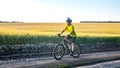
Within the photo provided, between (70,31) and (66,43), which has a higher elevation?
(70,31)

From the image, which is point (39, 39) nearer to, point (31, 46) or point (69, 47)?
point (31, 46)

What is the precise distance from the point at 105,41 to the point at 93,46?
4829mm

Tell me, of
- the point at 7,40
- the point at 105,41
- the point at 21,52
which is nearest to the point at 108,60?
the point at 21,52

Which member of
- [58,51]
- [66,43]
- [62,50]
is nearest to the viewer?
[58,51]

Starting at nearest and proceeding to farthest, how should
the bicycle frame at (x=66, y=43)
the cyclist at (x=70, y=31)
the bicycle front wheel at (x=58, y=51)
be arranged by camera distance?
the bicycle front wheel at (x=58, y=51) < the cyclist at (x=70, y=31) < the bicycle frame at (x=66, y=43)

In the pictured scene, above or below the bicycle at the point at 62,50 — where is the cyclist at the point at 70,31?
above

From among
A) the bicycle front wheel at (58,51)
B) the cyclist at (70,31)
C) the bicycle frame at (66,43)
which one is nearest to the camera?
the bicycle front wheel at (58,51)

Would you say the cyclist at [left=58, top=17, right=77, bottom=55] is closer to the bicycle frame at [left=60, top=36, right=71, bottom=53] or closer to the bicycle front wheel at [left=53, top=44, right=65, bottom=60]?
the bicycle frame at [left=60, top=36, right=71, bottom=53]

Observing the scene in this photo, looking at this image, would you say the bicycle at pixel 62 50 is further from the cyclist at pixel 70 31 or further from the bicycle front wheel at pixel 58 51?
the cyclist at pixel 70 31

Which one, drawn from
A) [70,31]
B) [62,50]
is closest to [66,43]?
[62,50]

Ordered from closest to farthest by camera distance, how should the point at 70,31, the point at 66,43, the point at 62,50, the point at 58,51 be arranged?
the point at 58,51 → the point at 62,50 → the point at 70,31 → the point at 66,43

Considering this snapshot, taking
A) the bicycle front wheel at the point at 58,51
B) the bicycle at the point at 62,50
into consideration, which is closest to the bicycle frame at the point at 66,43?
the bicycle at the point at 62,50

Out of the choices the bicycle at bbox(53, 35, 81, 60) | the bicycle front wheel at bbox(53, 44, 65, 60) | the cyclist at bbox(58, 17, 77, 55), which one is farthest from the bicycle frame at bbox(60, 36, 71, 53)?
the bicycle front wheel at bbox(53, 44, 65, 60)

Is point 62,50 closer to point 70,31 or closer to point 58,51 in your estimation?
point 58,51
